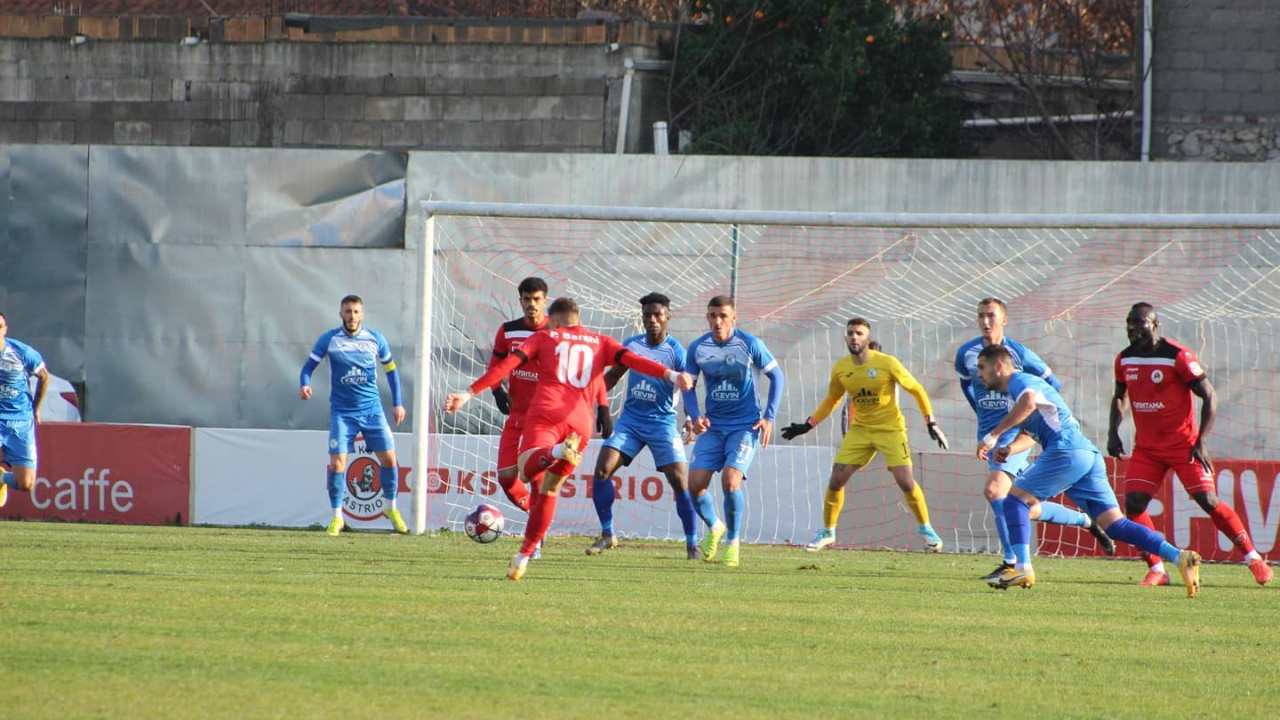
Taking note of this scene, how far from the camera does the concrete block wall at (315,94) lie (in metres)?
26.2

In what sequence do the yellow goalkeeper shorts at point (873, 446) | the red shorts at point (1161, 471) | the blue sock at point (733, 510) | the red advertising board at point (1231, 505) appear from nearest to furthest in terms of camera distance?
1. the red shorts at point (1161, 471)
2. the blue sock at point (733, 510)
3. the yellow goalkeeper shorts at point (873, 446)
4. the red advertising board at point (1231, 505)

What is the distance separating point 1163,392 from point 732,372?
3.44m

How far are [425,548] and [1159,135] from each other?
16611 millimetres

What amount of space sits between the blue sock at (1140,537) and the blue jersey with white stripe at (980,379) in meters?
2.05

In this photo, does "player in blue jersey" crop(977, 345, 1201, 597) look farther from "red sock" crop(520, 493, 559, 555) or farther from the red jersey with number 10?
"red sock" crop(520, 493, 559, 555)

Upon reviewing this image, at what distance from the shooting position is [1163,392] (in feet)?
41.5

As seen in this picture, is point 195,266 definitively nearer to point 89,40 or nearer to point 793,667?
point 89,40

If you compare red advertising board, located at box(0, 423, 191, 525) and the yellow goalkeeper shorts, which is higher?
the yellow goalkeeper shorts

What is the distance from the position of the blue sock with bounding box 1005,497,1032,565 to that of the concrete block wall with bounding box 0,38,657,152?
51.3ft

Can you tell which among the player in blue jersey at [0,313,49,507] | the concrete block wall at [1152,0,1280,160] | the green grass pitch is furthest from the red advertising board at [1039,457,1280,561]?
Result: the player in blue jersey at [0,313,49,507]

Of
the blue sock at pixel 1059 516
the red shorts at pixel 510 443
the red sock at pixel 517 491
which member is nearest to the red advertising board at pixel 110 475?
the red shorts at pixel 510 443

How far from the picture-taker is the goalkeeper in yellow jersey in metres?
14.5

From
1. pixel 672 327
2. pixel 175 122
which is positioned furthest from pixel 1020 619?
pixel 175 122

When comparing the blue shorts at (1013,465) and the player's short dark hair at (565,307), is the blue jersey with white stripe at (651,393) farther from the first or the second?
the player's short dark hair at (565,307)
